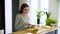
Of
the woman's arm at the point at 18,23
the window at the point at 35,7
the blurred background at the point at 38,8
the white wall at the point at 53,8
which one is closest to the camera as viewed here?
the blurred background at the point at 38,8

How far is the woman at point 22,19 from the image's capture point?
2561 mm

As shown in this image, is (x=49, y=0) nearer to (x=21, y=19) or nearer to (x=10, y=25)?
(x=21, y=19)

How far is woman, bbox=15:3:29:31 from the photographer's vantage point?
2.56 meters

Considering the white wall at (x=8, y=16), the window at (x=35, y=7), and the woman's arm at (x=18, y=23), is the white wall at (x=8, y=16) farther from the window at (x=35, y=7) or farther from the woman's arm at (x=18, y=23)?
the window at (x=35, y=7)

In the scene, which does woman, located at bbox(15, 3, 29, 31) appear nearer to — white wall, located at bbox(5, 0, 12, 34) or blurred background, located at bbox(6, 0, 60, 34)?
blurred background, located at bbox(6, 0, 60, 34)

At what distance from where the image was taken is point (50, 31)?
9.17ft

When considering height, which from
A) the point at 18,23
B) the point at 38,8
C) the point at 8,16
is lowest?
the point at 18,23

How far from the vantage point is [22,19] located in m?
2.64

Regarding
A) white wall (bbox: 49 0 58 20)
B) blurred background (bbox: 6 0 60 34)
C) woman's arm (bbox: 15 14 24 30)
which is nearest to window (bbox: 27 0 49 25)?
blurred background (bbox: 6 0 60 34)

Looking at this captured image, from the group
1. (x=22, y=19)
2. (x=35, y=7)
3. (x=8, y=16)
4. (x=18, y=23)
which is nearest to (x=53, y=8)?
(x=35, y=7)

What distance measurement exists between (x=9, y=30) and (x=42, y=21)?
1540 mm

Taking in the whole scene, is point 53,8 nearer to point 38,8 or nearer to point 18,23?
point 38,8

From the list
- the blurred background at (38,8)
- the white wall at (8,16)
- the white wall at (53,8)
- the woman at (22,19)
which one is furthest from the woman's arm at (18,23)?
the white wall at (53,8)

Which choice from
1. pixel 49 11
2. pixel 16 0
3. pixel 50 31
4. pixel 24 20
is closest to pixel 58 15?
pixel 49 11
